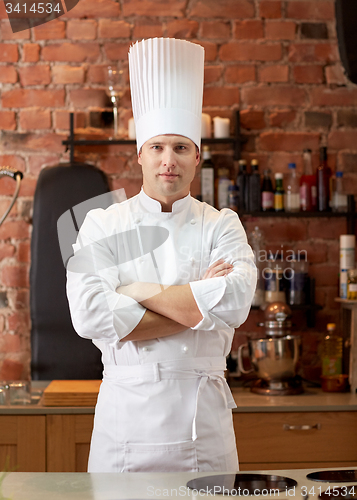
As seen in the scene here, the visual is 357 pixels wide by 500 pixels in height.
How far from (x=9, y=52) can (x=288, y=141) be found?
1.33 m

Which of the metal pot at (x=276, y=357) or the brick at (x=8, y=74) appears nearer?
the metal pot at (x=276, y=357)

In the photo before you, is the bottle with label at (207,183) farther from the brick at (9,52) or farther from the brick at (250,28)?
the brick at (9,52)

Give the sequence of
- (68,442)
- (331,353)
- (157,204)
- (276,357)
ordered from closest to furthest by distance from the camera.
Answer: (157,204)
(68,442)
(276,357)
(331,353)

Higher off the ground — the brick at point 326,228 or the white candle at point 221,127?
the white candle at point 221,127

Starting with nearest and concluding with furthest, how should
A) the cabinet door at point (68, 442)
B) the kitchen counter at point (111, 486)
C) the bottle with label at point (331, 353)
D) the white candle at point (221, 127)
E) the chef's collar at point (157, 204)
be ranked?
the kitchen counter at point (111, 486) < the chef's collar at point (157, 204) < the cabinet door at point (68, 442) < the bottle with label at point (331, 353) < the white candle at point (221, 127)

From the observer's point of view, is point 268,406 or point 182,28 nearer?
point 268,406

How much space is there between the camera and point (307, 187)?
2.52 meters

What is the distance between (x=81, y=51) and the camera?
2.58 metres

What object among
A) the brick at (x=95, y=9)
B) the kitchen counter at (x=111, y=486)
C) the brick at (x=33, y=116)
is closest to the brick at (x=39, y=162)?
the brick at (x=33, y=116)

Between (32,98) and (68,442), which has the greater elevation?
(32,98)

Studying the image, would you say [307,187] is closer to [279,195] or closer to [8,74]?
[279,195]

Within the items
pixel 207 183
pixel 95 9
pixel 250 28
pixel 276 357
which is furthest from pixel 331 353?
pixel 95 9

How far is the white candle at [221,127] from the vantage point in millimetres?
2514

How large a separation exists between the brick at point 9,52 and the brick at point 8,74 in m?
0.04
